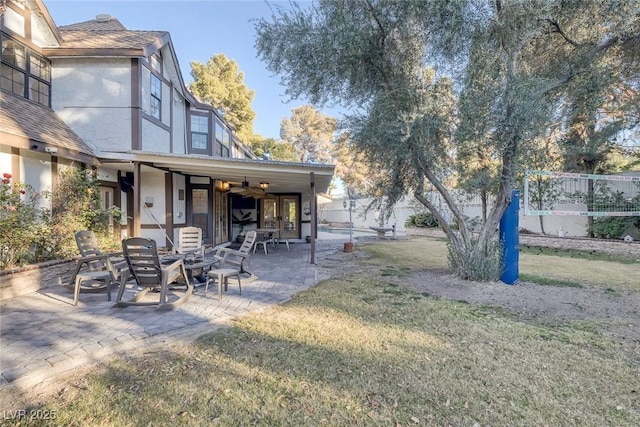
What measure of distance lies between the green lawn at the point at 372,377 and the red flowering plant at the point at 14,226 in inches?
167

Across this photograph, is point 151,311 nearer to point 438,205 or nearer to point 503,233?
point 503,233

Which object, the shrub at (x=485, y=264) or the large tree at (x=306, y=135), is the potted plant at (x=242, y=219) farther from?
the large tree at (x=306, y=135)

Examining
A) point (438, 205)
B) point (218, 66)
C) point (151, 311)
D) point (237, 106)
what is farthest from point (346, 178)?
point (151, 311)

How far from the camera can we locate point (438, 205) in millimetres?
9273

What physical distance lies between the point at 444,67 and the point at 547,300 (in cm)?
493

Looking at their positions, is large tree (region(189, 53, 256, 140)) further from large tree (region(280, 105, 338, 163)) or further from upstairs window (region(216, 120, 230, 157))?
large tree (region(280, 105, 338, 163))

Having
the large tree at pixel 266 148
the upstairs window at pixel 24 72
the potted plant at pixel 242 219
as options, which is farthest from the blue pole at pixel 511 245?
the large tree at pixel 266 148

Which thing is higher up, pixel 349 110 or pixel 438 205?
pixel 349 110

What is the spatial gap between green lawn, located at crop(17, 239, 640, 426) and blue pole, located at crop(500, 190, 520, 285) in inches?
92.9

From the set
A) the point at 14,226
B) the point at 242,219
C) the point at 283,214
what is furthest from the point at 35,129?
the point at 283,214

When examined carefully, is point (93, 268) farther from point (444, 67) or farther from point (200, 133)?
point (200, 133)

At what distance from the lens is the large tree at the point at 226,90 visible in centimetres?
2300

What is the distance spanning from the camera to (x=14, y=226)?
224 inches

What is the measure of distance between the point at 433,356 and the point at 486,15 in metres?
6.32
